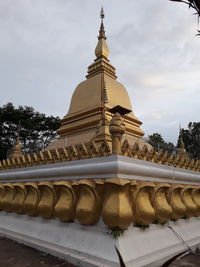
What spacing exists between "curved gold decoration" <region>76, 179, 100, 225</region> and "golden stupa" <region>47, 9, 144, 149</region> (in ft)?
8.30

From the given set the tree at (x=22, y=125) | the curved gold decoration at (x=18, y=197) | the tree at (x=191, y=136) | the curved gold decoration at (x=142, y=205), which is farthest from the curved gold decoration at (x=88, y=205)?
the tree at (x=191, y=136)

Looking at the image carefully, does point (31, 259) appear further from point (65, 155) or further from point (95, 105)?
point (95, 105)

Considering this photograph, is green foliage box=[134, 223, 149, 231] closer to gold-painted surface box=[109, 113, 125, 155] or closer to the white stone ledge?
the white stone ledge

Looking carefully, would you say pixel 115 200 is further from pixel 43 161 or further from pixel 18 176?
pixel 18 176

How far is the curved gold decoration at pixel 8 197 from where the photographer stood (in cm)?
591

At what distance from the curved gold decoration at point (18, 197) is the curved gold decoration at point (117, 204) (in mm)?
2392

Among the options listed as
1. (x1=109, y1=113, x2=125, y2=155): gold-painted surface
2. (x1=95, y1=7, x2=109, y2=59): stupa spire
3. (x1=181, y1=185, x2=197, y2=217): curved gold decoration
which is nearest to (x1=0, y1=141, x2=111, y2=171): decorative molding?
(x1=109, y1=113, x2=125, y2=155): gold-painted surface

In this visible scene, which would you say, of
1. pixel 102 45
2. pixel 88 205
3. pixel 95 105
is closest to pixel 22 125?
pixel 102 45

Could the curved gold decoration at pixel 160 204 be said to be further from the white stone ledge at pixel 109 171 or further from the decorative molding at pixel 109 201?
the white stone ledge at pixel 109 171

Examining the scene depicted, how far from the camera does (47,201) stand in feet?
15.7

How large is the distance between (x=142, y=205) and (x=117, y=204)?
1.96 feet

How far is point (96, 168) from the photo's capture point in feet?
13.1

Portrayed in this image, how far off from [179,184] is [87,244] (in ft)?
7.73

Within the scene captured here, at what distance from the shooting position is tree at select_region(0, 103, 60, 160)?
24.6m
